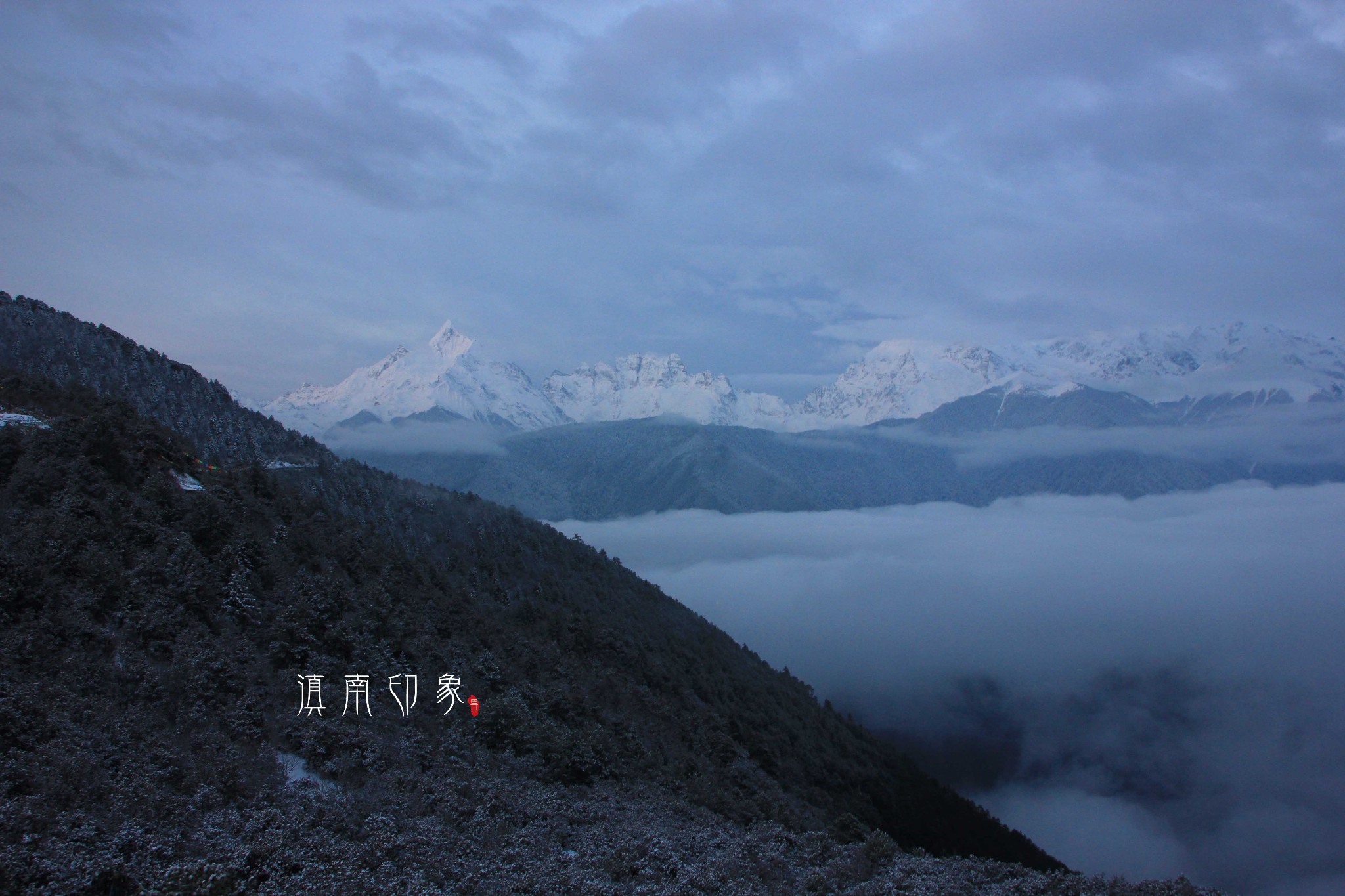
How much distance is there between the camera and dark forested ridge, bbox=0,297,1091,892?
18359mm

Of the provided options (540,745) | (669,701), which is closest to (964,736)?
(669,701)

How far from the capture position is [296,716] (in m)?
25.8

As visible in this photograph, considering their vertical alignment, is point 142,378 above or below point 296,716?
above

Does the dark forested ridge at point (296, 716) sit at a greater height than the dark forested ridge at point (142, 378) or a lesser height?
lesser

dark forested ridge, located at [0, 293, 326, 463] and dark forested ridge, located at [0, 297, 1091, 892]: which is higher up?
dark forested ridge, located at [0, 293, 326, 463]

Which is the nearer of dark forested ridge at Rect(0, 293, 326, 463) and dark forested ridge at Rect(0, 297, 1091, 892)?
dark forested ridge at Rect(0, 297, 1091, 892)

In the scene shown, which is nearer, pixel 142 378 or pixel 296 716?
pixel 296 716

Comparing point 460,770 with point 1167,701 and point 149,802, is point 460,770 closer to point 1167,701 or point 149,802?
point 149,802

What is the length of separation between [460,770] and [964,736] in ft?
431

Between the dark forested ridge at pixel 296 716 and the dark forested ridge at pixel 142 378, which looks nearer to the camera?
the dark forested ridge at pixel 296 716

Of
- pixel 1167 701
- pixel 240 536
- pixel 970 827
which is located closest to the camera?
pixel 240 536

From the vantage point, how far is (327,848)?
18.4m

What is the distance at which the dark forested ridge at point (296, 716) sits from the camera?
18359mm

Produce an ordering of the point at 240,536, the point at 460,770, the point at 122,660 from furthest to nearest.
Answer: the point at 240,536 < the point at 460,770 < the point at 122,660
